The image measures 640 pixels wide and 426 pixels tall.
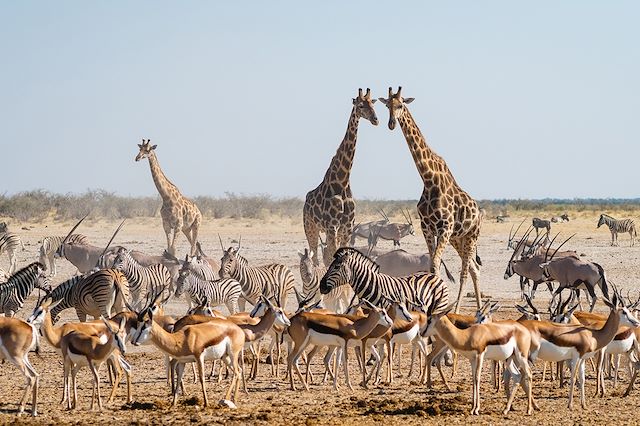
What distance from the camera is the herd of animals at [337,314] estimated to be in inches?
435

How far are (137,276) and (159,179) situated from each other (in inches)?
283

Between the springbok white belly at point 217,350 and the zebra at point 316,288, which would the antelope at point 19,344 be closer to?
the springbok white belly at point 217,350

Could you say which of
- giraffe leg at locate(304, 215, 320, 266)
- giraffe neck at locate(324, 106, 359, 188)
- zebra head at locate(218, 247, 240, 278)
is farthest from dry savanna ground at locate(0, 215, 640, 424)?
giraffe neck at locate(324, 106, 359, 188)

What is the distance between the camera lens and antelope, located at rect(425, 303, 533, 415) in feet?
35.9

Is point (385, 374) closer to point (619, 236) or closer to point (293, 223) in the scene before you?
point (619, 236)

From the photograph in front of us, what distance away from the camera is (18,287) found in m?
15.8

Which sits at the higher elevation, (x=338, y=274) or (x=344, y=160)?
(x=344, y=160)

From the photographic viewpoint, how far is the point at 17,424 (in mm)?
10266

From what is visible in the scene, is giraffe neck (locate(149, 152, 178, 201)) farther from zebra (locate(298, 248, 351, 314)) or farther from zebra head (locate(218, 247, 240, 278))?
zebra head (locate(218, 247, 240, 278))

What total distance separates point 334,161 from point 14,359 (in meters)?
8.23

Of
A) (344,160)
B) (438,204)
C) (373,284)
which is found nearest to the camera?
(373,284)

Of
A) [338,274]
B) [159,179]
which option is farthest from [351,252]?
[159,179]

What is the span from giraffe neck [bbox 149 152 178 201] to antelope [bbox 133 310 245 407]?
13.3 meters

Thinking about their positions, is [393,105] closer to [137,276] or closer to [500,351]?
[137,276]
